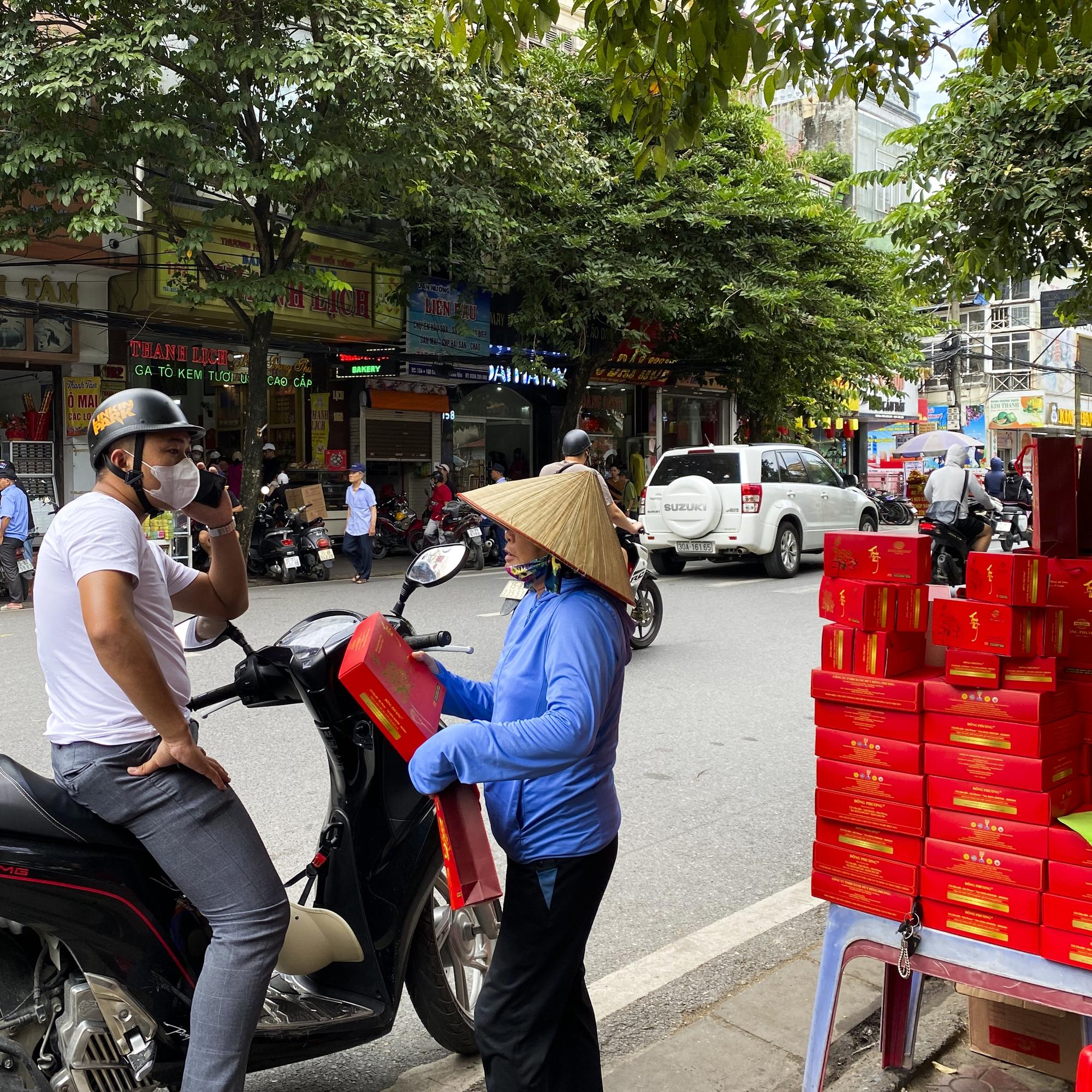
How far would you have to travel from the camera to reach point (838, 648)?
9.01ft

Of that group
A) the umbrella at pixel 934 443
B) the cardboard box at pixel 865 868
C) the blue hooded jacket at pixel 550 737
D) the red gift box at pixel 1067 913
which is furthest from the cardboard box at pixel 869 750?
the umbrella at pixel 934 443

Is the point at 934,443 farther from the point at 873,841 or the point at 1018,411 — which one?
the point at 1018,411

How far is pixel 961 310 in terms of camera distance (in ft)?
139

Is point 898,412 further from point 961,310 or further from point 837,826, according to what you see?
point 837,826

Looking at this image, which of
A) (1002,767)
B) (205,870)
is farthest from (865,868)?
(205,870)

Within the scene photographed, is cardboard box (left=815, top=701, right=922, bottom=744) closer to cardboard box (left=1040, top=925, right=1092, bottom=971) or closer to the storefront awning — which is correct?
cardboard box (left=1040, top=925, right=1092, bottom=971)

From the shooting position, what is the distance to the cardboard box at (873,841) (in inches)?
103

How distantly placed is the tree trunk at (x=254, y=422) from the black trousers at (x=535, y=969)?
1222 centimetres

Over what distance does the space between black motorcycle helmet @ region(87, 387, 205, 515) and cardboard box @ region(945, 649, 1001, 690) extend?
184 centimetres

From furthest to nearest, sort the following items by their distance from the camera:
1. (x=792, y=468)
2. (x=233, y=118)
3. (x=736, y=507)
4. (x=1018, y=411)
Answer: (x=1018, y=411), (x=792, y=468), (x=736, y=507), (x=233, y=118)

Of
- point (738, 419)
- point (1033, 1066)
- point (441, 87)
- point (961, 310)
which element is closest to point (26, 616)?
point (441, 87)

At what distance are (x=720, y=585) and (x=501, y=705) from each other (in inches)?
465

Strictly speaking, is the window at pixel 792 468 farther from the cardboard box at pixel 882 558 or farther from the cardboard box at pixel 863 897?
the cardboard box at pixel 863 897

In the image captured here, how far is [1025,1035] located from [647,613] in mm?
6290
